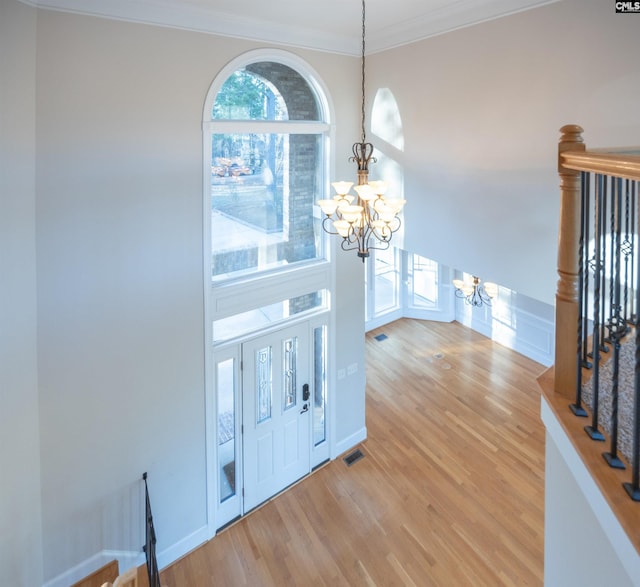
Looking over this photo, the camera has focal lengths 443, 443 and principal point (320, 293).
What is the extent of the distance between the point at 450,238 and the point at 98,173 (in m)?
3.22

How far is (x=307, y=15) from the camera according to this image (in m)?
3.95

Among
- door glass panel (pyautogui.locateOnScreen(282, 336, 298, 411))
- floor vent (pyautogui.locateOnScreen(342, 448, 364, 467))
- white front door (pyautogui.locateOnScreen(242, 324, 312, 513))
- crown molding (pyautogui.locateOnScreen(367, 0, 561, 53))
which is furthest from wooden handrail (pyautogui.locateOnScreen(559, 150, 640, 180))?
floor vent (pyautogui.locateOnScreen(342, 448, 364, 467))

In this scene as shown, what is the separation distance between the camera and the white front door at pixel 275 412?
15.8ft

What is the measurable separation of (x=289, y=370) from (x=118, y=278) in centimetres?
224

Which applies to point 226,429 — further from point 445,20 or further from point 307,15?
point 445,20

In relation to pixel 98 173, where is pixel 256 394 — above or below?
below

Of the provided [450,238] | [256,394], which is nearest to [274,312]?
[256,394]

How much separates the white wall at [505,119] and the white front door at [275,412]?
6.18 feet

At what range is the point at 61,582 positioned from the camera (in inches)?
145

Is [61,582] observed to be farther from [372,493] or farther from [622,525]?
[622,525]

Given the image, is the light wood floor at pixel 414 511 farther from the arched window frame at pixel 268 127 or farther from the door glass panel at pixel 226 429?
the arched window frame at pixel 268 127

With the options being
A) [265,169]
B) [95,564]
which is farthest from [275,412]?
[265,169]

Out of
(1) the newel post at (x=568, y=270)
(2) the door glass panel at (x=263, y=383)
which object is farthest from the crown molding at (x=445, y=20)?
(2) the door glass panel at (x=263, y=383)

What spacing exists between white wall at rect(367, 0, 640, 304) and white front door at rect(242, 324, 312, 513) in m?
1.88
